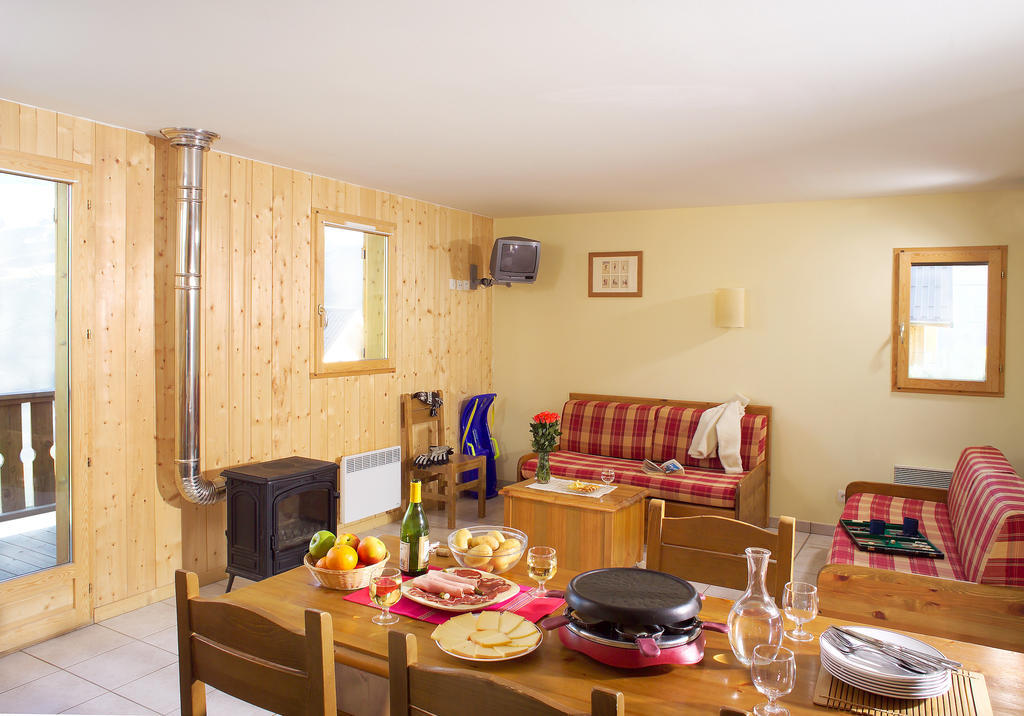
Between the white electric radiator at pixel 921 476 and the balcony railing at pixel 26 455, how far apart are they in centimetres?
528

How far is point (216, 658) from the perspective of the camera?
4.77 feet

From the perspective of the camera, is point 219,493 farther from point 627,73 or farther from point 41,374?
point 627,73

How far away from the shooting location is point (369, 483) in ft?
16.6

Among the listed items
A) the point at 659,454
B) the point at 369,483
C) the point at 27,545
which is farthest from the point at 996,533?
the point at 27,545

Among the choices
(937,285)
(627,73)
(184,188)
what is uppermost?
(627,73)

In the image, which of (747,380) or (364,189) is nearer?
(364,189)

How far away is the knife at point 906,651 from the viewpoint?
1445 mm

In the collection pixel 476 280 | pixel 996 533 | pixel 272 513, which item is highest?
pixel 476 280

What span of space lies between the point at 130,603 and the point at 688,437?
3.91 metres

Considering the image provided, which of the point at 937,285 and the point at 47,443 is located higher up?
the point at 937,285

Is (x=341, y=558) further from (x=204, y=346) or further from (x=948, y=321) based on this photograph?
(x=948, y=321)

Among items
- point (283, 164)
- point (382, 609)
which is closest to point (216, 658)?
point (382, 609)

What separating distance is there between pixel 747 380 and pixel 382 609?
178 inches

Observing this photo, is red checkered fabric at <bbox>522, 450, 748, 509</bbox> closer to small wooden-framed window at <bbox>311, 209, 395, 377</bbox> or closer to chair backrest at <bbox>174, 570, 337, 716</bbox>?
small wooden-framed window at <bbox>311, 209, 395, 377</bbox>
